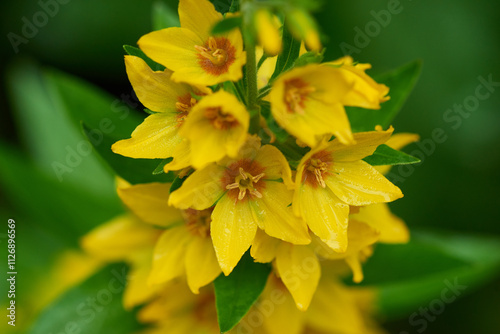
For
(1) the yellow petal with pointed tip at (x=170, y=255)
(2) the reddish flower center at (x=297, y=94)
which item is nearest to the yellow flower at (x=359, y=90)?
(2) the reddish flower center at (x=297, y=94)

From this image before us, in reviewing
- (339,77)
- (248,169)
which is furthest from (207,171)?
(339,77)

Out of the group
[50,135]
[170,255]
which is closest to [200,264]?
[170,255]

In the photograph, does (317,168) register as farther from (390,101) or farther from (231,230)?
(390,101)

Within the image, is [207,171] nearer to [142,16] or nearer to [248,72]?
[248,72]

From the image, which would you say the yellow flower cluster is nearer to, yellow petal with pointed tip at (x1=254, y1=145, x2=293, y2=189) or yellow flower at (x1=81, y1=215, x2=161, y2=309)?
yellow petal with pointed tip at (x1=254, y1=145, x2=293, y2=189)

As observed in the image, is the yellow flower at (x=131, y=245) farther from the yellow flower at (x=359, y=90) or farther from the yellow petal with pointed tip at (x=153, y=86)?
the yellow flower at (x=359, y=90)
